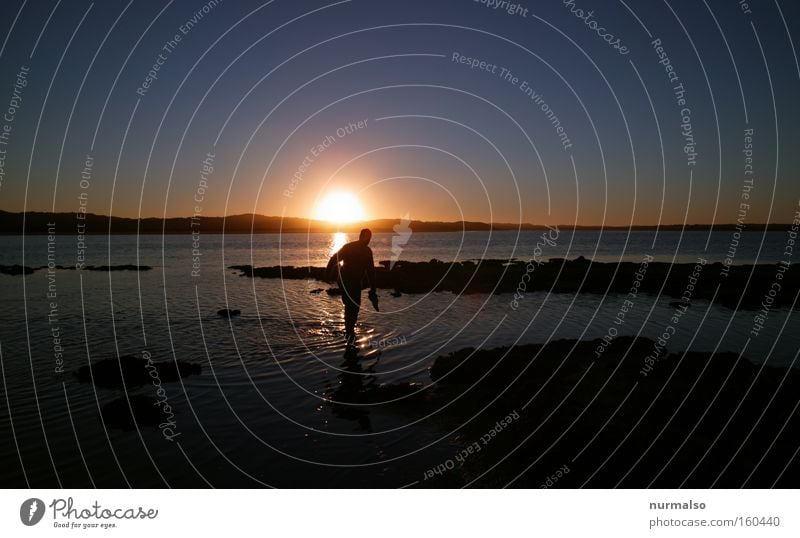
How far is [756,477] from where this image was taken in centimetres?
684

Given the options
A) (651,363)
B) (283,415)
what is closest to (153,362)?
(283,415)

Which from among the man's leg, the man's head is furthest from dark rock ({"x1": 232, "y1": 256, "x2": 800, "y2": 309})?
the man's head

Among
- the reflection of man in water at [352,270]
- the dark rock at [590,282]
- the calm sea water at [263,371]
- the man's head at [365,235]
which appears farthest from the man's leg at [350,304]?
the dark rock at [590,282]

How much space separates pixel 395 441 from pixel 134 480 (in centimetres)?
416

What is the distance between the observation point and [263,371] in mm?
12852

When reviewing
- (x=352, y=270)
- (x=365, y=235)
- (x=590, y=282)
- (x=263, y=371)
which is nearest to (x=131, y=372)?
(x=263, y=371)

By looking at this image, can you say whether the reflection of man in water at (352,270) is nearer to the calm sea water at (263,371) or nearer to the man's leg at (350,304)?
the man's leg at (350,304)

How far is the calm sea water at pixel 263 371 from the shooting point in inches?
295

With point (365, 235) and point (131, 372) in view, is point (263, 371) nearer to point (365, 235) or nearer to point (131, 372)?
point (131, 372)

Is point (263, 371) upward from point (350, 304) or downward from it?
downward

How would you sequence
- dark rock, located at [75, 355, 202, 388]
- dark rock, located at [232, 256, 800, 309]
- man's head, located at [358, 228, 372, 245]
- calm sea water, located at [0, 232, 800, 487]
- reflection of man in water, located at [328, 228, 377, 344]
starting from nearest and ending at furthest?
calm sea water, located at [0, 232, 800, 487], dark rock, located at [75, 355, 202, 388], man's head, located at [358, 228, 372, 245], reflection of man in water, located at [328, 228, 377, 344], dark rock, located at [232, 256, 800, 309]

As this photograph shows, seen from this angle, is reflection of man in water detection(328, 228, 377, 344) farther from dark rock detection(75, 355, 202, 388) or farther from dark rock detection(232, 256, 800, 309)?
dark rock detection(232, 256, 800, 309)

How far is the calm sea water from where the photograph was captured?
24.6ft
